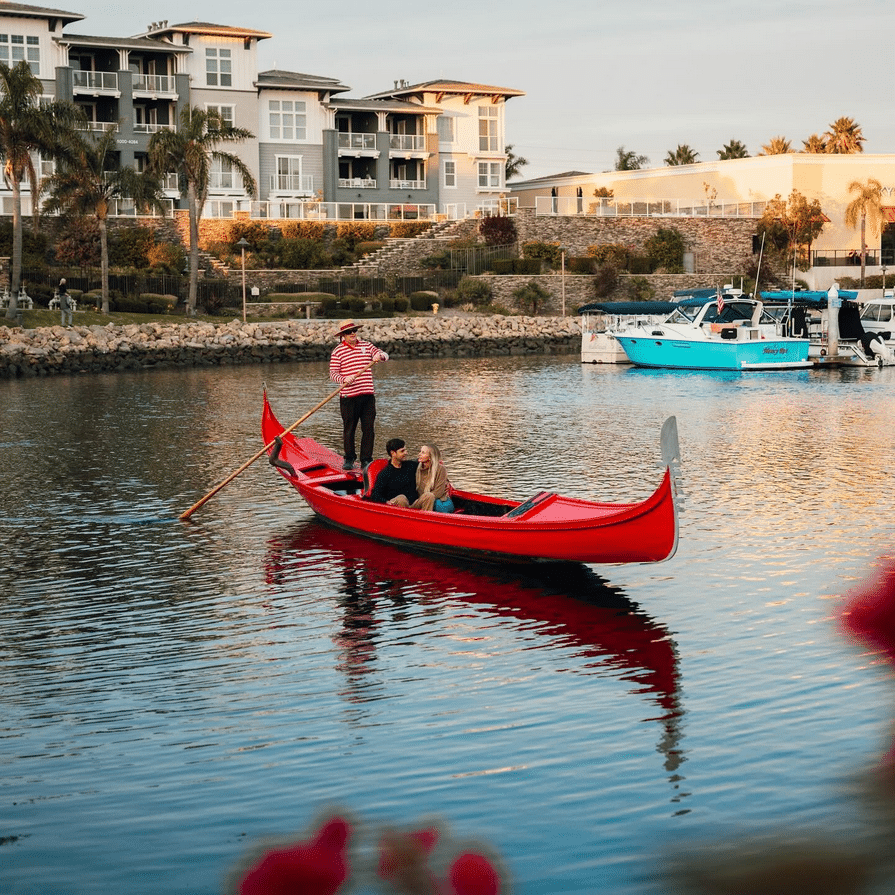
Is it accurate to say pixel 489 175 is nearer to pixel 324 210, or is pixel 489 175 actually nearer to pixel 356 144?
pixel 356 144

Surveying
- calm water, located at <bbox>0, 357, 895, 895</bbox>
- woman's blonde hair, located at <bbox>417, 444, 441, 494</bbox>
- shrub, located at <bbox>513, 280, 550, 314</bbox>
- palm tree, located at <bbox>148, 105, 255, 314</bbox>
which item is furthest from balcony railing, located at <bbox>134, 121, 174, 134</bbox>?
woman's blonde hair, located at <bbox>417, 444, 441, 494</bbox>

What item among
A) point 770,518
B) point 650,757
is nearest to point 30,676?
point 650,757

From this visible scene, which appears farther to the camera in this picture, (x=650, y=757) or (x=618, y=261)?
(x=618, y=261)

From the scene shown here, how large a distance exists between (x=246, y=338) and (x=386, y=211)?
71.2 ft

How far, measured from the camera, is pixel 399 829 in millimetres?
2686

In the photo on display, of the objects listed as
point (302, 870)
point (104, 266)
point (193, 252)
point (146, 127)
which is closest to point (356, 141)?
point (146, 127)

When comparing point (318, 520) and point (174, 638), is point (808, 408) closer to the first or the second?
point (318, 520)

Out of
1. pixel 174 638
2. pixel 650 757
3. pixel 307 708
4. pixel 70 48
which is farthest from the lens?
pixel 70 48

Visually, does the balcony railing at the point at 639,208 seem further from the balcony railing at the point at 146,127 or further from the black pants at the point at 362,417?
the black pants at the point at 362,417

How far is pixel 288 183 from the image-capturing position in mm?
84312

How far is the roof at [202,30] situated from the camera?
79.8m

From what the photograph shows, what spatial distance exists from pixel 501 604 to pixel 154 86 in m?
71.8

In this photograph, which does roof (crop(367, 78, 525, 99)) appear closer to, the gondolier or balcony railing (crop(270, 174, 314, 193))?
balcony railing (crop(270, 174, 314, 193))

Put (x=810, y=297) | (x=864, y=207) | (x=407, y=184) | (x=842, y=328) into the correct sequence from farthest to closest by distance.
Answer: (x=407, y=184)
(x=864, y=207)
(x=810, y=297)
(x=842, y=328)
